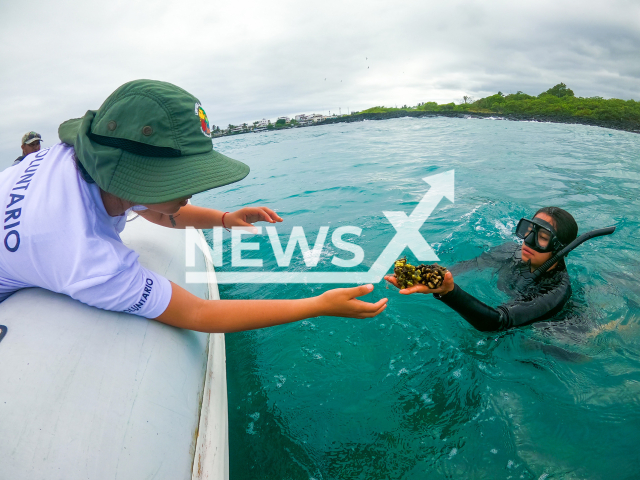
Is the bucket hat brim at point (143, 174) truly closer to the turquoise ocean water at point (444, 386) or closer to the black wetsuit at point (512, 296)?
the black wetsuit at point (512, 296)

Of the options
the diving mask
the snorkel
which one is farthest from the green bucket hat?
the snorkel

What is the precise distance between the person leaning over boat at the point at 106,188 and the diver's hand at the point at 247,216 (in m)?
1.11

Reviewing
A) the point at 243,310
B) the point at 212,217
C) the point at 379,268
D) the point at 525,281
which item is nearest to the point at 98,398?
the point at 243,310

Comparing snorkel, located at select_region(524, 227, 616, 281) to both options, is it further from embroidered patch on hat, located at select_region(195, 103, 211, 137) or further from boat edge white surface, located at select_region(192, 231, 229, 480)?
embroidered patch on hat, located at select_region(195, 103, 211, 137)

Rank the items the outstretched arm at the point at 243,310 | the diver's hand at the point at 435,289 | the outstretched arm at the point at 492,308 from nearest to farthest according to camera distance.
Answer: the outstretched arm at the point at 243,310 < the diver's hand at the point at 435,289 < the outstretched arm at the point at 492,308

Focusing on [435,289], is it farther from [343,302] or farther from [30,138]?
[30,138]

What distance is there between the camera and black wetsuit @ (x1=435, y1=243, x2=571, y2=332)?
7.92ft

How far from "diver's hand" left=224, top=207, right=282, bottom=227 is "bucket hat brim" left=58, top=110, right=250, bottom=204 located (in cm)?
129

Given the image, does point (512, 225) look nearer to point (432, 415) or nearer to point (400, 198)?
point (400, 198)

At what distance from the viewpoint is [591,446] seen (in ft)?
7.34

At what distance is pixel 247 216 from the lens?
2.84 meters

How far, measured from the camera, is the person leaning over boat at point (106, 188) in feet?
4.37

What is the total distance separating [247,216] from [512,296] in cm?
308

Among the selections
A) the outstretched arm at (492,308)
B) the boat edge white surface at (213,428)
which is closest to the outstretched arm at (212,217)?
the boat edge white surface at (213,428)
